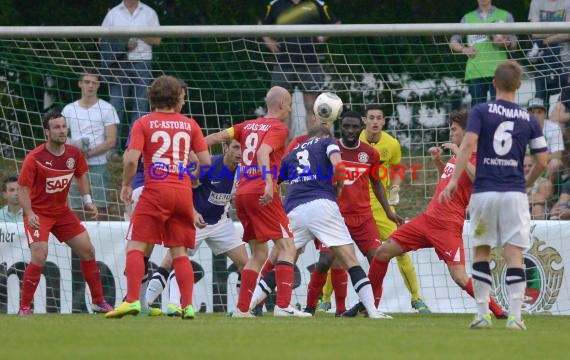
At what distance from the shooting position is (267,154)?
1091cm

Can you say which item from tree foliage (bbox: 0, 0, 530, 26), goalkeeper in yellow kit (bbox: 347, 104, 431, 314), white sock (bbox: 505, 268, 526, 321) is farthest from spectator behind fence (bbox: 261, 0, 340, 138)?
white sock (bbox: 505, 268, 526, 321)

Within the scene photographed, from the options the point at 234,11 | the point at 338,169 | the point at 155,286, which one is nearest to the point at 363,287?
the point at 338,169

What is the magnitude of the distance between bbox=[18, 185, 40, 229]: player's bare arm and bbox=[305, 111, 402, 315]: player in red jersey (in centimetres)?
275

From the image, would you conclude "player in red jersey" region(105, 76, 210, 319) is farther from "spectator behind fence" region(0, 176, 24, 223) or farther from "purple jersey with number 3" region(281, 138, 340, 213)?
"spectator behind fence" region(0, 176, 24, 223)

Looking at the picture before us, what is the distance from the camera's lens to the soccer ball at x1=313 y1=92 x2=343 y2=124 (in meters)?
11.9

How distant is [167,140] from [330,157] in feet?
5.81

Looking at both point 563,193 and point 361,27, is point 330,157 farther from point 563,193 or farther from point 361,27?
point 563,193

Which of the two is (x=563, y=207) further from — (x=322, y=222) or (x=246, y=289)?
(x=246, y=289)

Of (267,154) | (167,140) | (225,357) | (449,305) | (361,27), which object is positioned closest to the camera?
(225,357)

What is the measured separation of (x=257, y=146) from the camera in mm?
11273

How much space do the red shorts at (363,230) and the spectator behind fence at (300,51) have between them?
1968 mm

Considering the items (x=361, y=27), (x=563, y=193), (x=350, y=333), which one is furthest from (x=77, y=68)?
(x=350, y=333)

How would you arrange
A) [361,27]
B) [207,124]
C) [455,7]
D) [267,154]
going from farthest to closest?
[455,7] < [207,124] < [361,27] < [267,154]

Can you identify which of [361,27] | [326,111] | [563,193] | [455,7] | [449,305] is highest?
[455,7]
